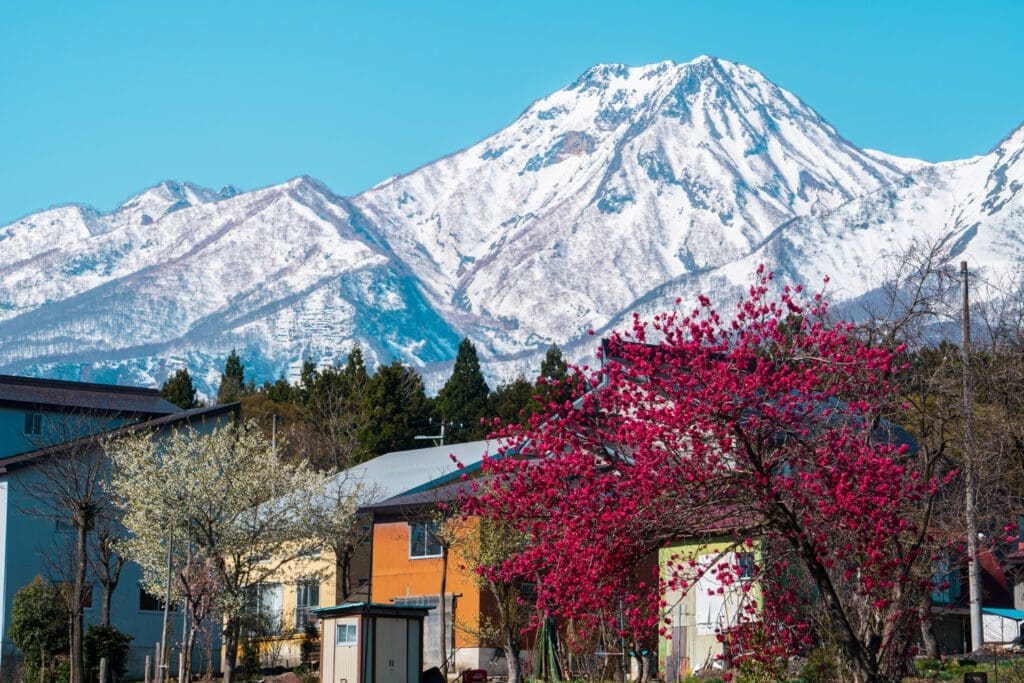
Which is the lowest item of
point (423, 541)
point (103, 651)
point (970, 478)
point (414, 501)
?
point (103, 651)

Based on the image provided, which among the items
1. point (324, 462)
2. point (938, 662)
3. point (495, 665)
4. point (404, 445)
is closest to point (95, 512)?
point (495, 665)

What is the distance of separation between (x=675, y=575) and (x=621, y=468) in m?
1.49

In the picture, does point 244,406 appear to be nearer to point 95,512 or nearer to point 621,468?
point 95,512

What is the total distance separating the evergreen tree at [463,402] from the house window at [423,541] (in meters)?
44.6

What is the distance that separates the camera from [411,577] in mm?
51219

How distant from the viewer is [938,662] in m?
35.8

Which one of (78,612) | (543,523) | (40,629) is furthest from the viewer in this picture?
(40,629)

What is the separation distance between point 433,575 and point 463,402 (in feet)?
178

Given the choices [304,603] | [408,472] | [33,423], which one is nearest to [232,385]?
[33,423]

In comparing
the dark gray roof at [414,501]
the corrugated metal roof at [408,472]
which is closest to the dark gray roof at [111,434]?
the corrugated metal roof at [408,472]

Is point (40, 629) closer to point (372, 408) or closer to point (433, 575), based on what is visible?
point (433, 575)

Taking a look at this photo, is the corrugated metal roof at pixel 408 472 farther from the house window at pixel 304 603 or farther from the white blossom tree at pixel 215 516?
the white blossom tree at pixel 215 516

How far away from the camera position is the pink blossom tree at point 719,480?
17.6 metres

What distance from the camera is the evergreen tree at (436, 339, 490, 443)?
98.7m
